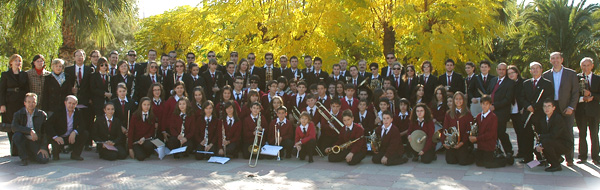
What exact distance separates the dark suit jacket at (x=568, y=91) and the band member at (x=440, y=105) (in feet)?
6.12

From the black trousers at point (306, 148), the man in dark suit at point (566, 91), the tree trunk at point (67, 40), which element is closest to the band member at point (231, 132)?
the black trousers at point (306, 148)

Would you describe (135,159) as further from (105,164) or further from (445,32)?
(445,32)

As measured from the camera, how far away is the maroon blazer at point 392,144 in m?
7.36

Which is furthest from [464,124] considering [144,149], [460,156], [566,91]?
[144,149]

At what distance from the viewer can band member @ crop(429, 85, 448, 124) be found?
8.58 meters

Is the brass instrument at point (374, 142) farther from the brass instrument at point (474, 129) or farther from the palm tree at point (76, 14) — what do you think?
the palm tree at point (76, 14)

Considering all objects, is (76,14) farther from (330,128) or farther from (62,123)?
(330,128)

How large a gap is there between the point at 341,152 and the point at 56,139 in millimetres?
4130

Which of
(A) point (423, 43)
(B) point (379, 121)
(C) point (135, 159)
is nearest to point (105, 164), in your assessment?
(C) point (135, 159)

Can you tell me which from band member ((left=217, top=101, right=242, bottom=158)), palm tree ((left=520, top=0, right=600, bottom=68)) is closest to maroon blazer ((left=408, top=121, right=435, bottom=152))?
band member ((left=217, top=101, right=242, bottom=158))

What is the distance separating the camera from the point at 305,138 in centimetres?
771

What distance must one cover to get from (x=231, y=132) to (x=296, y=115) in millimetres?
1358

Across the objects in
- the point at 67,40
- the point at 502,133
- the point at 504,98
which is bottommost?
the point at 502,133

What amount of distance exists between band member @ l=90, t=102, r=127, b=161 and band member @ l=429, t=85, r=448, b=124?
5.02 m
